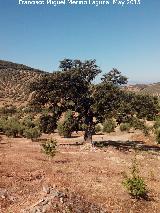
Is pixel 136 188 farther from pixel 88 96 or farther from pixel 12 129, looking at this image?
pixel 12 129

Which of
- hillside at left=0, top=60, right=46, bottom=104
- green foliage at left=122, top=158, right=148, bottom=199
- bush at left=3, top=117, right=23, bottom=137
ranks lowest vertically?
green foliage at left=122, top=158, right=148, bottom=199

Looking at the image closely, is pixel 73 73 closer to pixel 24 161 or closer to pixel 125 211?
pixel 24 161

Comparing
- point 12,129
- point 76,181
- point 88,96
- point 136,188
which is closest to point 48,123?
point 88,96

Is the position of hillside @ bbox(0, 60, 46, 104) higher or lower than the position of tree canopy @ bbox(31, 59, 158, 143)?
higher

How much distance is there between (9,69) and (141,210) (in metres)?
175

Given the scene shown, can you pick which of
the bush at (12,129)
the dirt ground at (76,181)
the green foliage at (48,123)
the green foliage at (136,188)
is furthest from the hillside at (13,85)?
the green foliage at (136,188)

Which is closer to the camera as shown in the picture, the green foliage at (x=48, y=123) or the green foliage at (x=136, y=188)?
the green foliage at (x=136, y=188)

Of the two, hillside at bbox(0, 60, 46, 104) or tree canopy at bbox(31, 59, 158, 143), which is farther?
hillside at bbox(0, 60, 46, 104)

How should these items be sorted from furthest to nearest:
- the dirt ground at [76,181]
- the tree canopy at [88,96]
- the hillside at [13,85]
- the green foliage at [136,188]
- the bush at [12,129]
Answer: the hillside at [13,85], the bush at [12,129], the tree canopy at [88,96], the green foliage at [136,188], the dirt ground at [76,181]

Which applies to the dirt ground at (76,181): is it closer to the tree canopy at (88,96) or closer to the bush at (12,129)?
the tree canopy at (88,96)

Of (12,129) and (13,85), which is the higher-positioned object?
(13,85)

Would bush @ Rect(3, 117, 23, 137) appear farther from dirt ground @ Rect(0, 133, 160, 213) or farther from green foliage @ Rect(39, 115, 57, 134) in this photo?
dirt ground @ Rect(0, 133, 160, 213)

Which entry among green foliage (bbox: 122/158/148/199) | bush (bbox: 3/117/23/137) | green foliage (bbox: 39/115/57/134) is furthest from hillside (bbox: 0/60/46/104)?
green foliage (bbox: 122/158/148/199)

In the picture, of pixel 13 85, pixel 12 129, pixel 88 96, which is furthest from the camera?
pixel 13 85
